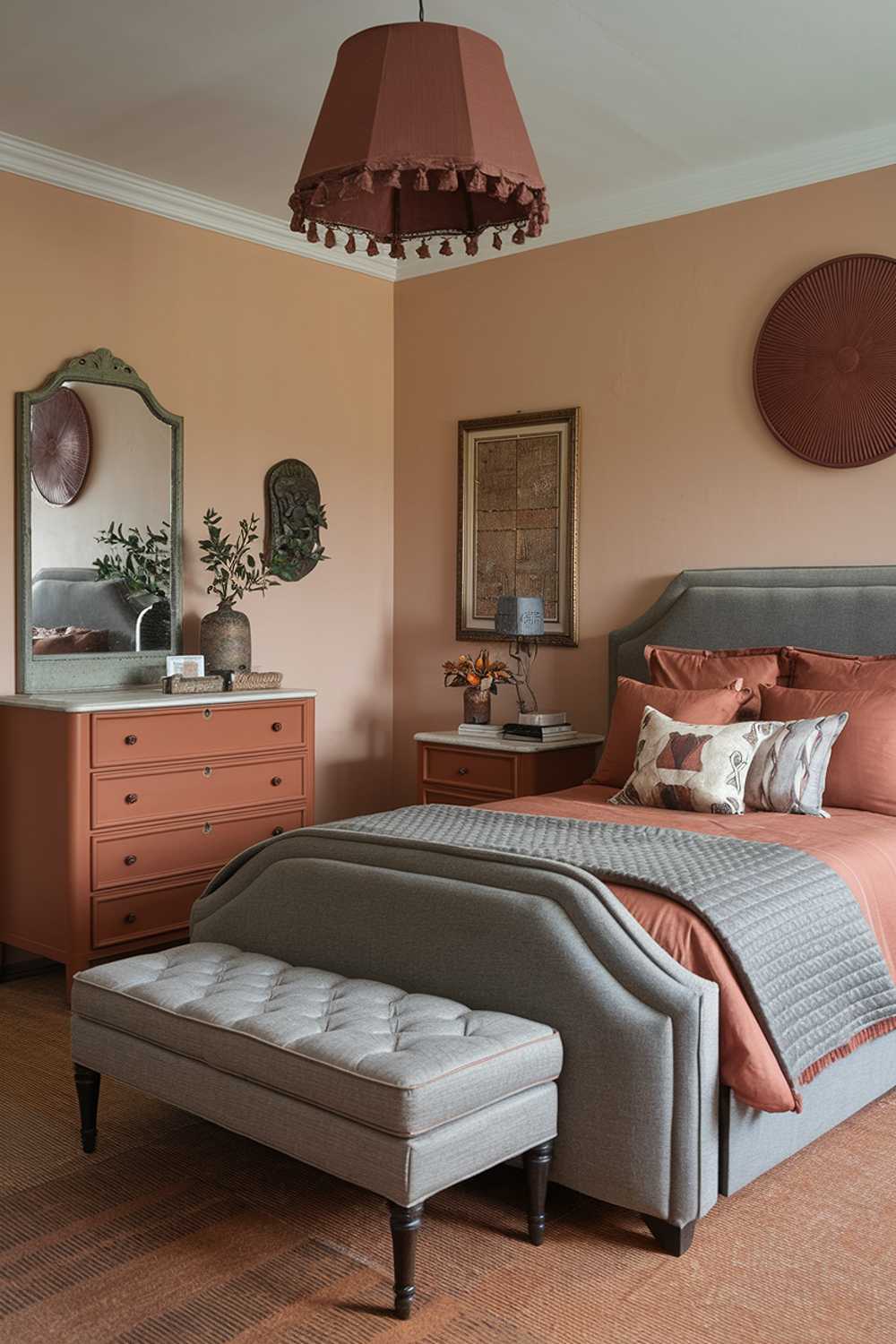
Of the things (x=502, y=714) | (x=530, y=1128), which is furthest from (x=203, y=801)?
(x=530, y=1128)

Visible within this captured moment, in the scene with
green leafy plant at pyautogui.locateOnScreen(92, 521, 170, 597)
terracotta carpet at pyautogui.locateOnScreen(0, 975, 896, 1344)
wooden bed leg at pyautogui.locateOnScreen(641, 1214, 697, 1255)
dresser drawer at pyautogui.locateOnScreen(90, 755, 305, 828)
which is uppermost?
green leafy plant at pyautogui.locateOnScreen(92, 521, 170, 597)

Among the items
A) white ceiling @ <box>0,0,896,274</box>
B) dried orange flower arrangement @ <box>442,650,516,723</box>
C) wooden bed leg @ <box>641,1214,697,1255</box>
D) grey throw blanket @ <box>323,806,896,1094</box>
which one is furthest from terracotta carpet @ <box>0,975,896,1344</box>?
white ceiling @ <box>0,0,896,274</box>

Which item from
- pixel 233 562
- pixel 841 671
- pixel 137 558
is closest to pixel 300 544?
pixel 233 562

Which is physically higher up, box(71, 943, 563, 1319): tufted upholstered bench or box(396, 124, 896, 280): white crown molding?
box(396, 124, 896, 280): white crown molding

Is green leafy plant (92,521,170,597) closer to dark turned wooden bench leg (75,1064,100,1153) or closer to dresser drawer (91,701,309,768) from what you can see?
dresser drawer (91,701,309,768)

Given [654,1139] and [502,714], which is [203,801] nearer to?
[502,714]

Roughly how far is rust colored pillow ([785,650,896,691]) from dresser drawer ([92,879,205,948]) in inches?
85.7

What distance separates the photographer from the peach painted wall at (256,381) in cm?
438

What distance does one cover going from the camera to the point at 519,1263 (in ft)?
7.79

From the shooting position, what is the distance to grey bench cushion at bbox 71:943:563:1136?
2182 millimetres

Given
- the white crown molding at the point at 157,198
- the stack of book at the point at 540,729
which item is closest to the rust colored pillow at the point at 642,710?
the stack of book at the point at 540,729

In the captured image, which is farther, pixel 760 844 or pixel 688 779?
pixel 688 779

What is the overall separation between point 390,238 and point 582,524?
6.54 feet

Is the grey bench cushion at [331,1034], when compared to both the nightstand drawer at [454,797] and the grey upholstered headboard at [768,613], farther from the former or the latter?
the grey upholstered headboard at [768,613]
